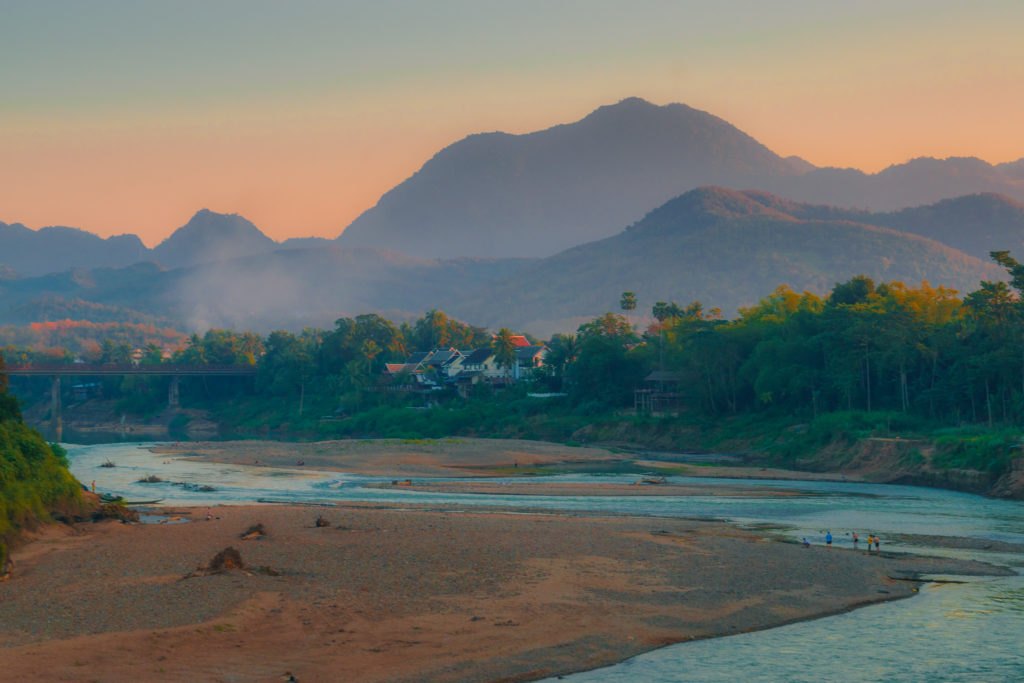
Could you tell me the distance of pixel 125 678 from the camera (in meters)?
20.3

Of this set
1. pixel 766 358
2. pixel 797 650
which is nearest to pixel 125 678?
pixel 797 650

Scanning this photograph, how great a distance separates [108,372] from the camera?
6462 inches

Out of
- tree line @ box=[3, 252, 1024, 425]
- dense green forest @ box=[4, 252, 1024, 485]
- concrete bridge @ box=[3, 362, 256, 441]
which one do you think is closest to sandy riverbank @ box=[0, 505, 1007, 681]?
dense green forest @ box=[4, 252, 1024, 485]

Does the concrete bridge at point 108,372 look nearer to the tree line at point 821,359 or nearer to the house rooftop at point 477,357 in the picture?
the tree line at point 821,359

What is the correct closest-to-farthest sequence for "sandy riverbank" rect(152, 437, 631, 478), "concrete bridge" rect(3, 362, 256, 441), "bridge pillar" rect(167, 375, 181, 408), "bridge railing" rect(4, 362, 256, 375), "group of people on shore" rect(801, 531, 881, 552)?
"group of people on shore" rect(801, 531, 881, 552)
"sandy riverbank" rect(152, 437, 631, 478)
"concrete bridge" rect(3, 362, 256, 441)
"bridge railing" rect(4, 362, 256, 375)
"bridge pillar" rect(167, 375, 181, 408)

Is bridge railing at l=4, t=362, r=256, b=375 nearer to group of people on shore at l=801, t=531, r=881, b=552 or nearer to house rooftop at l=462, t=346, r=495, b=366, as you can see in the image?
house rooftop at l=462, t=346, r=495, b=366

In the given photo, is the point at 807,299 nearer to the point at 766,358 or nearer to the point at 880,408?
the point at 766,358

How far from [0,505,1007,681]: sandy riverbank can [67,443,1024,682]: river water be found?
4.18 feet

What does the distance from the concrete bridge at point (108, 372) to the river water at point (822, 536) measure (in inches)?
2858

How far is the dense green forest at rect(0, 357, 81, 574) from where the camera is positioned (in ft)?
112

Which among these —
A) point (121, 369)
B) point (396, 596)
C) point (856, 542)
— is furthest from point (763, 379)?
point (121, 369)

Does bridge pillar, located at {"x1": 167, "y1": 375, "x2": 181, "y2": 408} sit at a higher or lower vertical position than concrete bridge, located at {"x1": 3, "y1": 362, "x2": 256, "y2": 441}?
lower

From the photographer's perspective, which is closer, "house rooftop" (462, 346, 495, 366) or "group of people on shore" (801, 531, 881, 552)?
"group of people on shore" (801, 531, 881, 552)

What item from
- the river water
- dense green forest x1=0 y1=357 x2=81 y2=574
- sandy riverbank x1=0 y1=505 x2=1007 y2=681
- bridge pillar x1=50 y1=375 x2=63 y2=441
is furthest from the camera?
bridge pillar x1=50 y1=375 x2=63 y2=441
